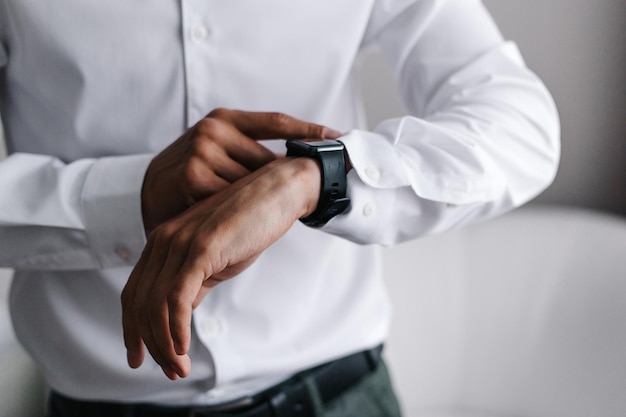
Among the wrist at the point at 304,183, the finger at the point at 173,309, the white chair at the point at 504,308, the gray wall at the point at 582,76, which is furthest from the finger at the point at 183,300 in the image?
the gray wall at the point at 582,76

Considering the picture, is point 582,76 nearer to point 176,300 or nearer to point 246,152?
point 246,152

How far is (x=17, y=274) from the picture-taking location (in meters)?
0.83

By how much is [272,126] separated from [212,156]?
0.06 m

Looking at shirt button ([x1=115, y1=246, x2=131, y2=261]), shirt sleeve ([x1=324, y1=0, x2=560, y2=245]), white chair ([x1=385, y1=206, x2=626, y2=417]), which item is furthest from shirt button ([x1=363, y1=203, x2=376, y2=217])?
white chair ([x1=385, y1=206, x2=626, y2=417])

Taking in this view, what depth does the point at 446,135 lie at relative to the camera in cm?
67

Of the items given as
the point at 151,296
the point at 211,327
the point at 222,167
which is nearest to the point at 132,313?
the point at 151,296

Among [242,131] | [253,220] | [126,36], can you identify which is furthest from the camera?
[126,36]

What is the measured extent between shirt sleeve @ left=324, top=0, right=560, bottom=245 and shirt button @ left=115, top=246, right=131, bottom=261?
19cm

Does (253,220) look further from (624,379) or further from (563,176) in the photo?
(563,176)

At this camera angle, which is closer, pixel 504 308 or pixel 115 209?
pixel 115 209

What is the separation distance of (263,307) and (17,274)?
28 cm

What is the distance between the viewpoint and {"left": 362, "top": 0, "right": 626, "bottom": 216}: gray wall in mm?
1444

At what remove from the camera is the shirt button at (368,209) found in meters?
0.62

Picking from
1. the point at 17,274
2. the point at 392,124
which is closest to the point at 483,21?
the point at 392,124
